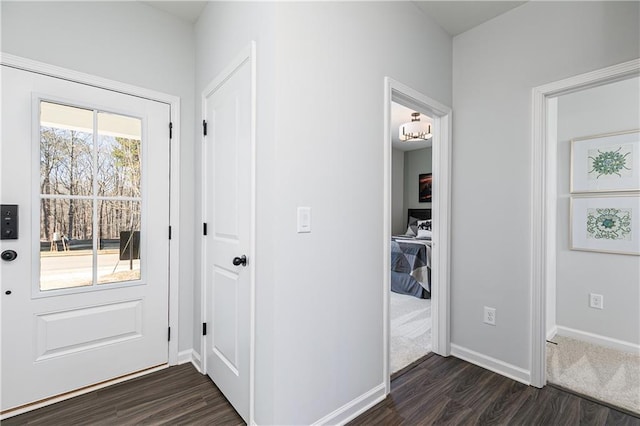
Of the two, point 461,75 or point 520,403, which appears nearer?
point 520,403

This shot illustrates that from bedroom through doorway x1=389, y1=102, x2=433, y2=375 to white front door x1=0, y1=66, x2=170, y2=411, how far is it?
5.91 feet

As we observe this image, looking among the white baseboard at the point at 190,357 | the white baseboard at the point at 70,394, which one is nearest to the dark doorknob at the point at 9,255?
the white baseboard at the point at 70,394

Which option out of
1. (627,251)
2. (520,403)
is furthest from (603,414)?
(627,251)

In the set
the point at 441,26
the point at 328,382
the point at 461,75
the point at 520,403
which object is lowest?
the point at 520,403

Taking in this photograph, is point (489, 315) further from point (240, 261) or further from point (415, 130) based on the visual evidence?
point (415, 130)

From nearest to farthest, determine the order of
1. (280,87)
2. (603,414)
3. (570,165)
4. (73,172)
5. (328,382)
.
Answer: (280,87) → (328,382) → (603,414) → (73,172) → (570,165)

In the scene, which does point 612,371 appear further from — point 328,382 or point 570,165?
point 328,382

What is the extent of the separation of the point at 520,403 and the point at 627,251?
5.52ft

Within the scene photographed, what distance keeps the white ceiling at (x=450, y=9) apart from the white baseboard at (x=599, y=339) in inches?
109

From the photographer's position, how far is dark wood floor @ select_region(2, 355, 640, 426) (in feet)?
5.59

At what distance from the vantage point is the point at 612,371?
221 cm

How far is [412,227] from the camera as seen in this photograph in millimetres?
6332

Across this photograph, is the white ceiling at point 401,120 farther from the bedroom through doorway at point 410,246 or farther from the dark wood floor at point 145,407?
the dark wood floor at point 145,407

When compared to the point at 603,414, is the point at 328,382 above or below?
above
